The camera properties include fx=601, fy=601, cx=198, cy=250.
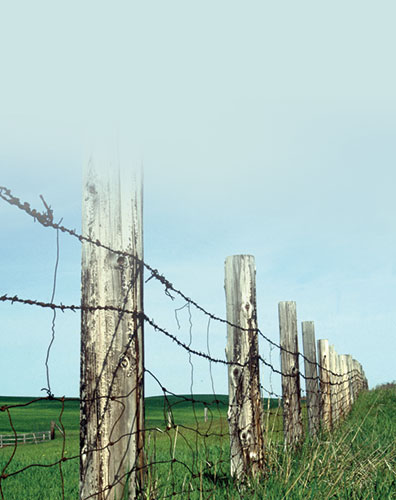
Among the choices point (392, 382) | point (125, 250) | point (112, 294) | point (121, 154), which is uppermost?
point (121, 154)

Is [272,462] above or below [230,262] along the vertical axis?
below

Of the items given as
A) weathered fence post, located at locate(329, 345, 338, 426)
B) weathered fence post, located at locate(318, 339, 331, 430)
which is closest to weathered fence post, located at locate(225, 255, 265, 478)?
weathered fence post, located at locate(318, 339, 331, 430)

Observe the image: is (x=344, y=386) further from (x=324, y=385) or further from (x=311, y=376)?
(x=311, y=376)

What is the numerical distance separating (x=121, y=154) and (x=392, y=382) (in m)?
24.0

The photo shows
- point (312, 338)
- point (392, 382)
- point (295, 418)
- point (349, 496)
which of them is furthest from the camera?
point (392, 382)

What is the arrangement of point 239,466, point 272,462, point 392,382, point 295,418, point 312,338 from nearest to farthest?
point 239,466, point 272,462, point 295,418, point 312,338, point 392,382

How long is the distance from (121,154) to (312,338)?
20.7 feet

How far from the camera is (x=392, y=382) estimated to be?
24.6 metres

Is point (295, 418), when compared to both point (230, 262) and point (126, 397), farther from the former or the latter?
point (126, 397)

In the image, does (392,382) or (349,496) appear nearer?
(349,496)

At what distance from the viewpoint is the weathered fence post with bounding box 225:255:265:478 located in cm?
457

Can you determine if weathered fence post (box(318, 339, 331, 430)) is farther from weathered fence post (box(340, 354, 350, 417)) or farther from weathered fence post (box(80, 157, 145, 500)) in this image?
weathered fence post (box(80, 157, 145, 500))

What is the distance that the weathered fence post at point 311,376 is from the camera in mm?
7895

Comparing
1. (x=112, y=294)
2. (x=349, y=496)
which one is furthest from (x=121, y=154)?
(x=349, y=496)
